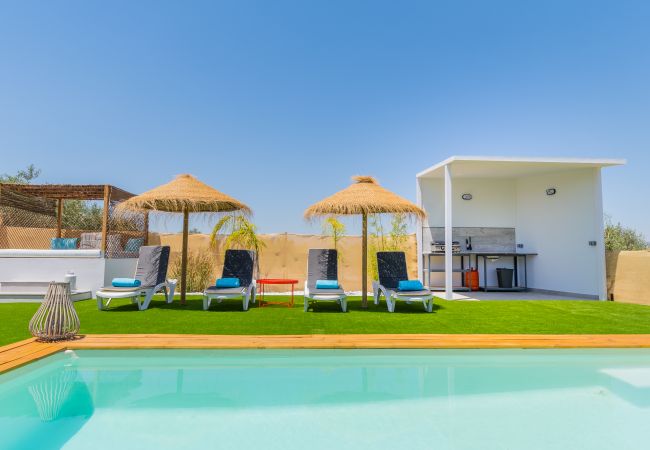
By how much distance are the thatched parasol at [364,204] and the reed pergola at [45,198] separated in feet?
18.8

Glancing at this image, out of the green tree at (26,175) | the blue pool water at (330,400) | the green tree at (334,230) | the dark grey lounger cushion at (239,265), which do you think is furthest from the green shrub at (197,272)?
the green tree at (26,175)

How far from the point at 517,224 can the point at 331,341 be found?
1082 centimetres

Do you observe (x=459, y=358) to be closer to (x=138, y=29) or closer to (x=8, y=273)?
(x=8, y=273)

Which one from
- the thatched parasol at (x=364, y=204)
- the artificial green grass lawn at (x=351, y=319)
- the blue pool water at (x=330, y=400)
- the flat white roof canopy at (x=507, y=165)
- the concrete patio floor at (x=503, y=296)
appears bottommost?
the blue pool water at (x=330, y=400)

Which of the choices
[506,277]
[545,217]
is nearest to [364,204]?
[506,277]

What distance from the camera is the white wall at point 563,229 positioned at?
10961mm

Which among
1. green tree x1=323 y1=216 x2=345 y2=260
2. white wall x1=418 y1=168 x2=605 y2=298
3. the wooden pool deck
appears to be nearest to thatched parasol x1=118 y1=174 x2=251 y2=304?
the wooden pool deck

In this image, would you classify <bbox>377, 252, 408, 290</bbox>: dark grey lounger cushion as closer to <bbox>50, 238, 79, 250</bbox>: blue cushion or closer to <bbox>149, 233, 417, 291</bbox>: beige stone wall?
<bbox>149, 233, 417, 291</bbox>: beige stone wall

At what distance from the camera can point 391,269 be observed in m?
9.15

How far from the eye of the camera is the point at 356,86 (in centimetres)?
1392

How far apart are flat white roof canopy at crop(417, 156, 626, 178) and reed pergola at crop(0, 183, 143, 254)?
913cm

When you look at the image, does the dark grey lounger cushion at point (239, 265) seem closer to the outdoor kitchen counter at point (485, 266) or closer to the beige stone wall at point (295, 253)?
the beige stone wall at point (295, 253)

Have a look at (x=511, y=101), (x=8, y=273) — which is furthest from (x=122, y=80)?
(x=511, y=101)

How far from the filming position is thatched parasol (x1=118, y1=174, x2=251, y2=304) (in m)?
8.56
